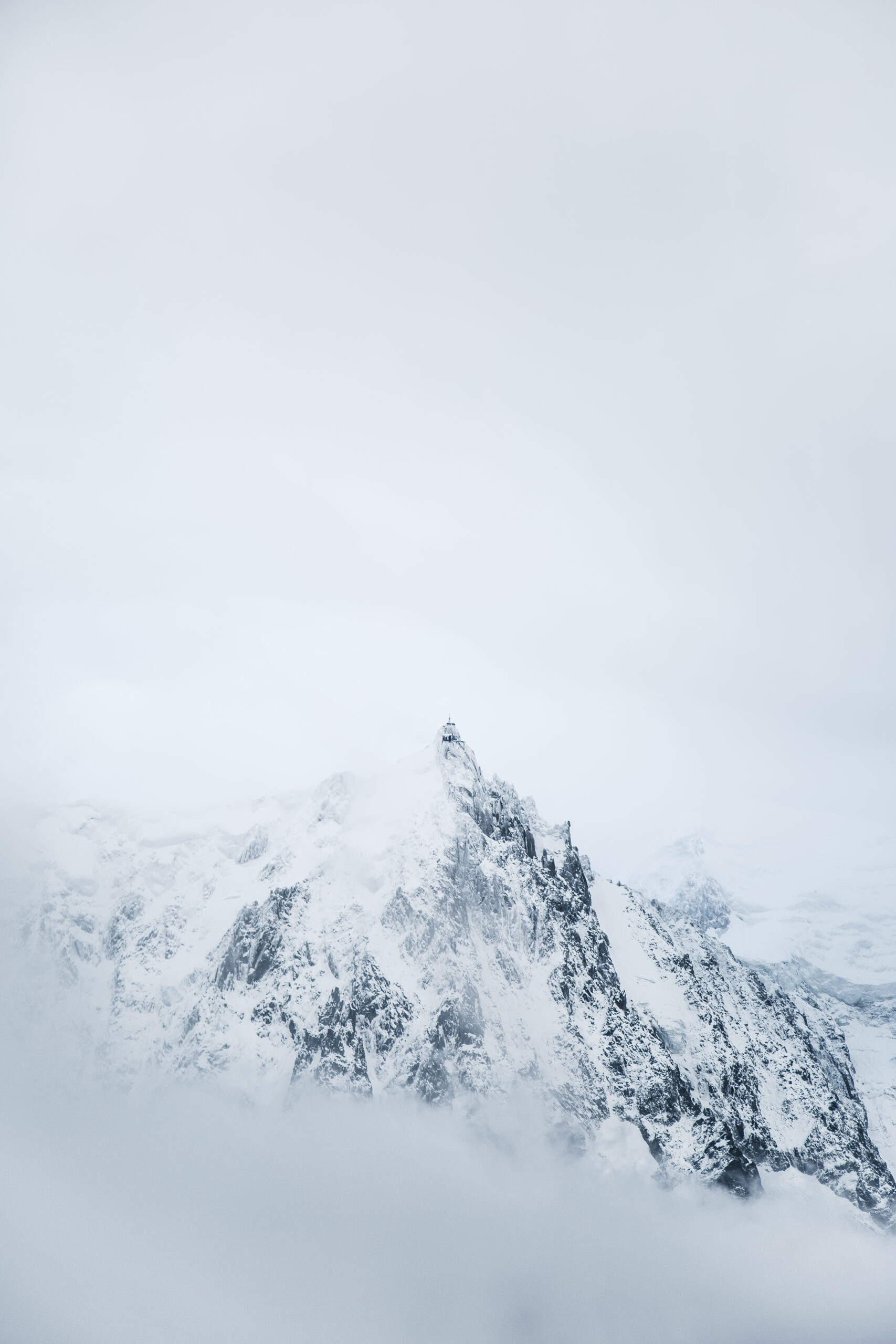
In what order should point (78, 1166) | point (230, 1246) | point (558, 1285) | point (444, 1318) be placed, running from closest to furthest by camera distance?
point (78, 1166)
point (230, 1246)
point (444, 1318)
point (558, 1285)

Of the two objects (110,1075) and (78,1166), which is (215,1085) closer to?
(110,1075)

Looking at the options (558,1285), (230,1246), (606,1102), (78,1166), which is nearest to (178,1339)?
(230,1246)

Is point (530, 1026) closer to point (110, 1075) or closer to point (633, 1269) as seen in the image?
point (633, 1269)

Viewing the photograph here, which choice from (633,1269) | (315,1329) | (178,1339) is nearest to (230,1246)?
(178,1339)

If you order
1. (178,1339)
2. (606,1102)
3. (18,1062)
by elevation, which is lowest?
(178,1339)

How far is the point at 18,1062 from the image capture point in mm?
140875

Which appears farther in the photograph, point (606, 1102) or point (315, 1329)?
point (606, 1102)

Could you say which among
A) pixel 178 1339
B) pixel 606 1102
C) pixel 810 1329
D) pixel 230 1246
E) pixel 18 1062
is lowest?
pixel 178 1339

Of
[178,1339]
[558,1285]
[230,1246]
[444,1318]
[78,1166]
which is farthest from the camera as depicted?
[558,1285]

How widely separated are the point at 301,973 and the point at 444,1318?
82.6m

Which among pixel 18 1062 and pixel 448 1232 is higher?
pixel 18 1062

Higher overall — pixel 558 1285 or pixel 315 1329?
pixel 558 1285

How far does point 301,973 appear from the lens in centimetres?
19988

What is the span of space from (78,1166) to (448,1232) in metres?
93.5
